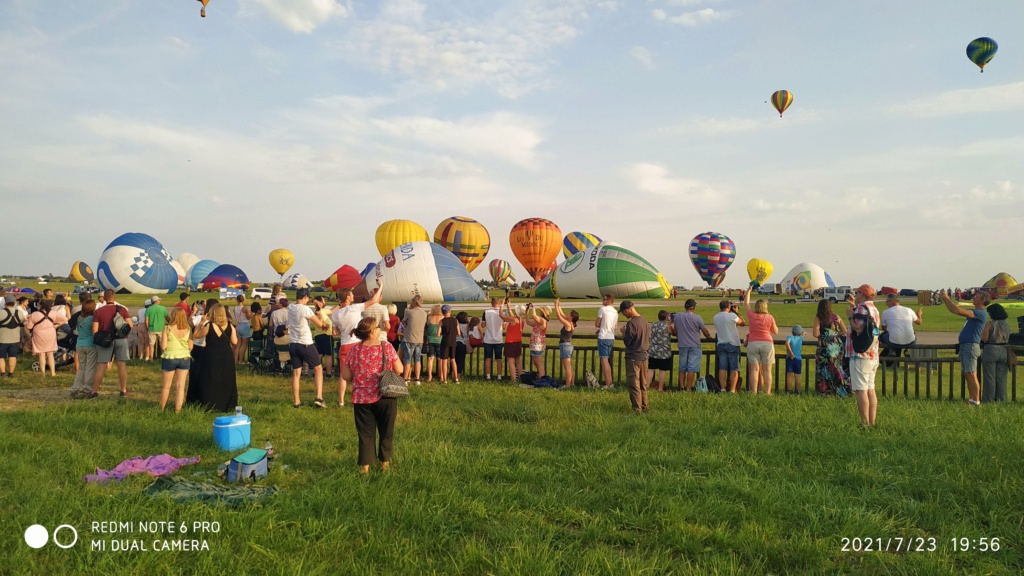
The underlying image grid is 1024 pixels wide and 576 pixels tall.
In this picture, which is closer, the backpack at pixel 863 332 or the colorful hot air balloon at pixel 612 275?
the backpack at pixel 863 332

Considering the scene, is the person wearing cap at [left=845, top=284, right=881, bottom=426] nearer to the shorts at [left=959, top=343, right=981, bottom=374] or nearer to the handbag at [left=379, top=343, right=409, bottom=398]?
the shorts at [left=959, top=343, right=981, bottom=374]

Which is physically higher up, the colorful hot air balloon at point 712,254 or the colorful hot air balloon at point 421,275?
the colorful hot air balloon at point 712,254

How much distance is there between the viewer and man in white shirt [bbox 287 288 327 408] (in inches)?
377

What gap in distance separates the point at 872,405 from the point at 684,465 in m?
3.38

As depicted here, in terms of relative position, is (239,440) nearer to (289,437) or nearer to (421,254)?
(289,437)

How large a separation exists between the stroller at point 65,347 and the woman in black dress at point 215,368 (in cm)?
718

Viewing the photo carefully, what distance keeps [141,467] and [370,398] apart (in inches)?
93.3

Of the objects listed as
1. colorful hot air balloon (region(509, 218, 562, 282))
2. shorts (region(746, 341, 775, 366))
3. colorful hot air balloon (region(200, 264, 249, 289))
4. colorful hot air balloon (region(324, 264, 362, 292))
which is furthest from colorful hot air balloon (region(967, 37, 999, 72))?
colorful hot air balloon (region(200, 264, 249, 289))

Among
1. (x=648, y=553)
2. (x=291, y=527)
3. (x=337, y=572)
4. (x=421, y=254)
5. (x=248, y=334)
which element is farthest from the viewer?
(x=421, y=254)

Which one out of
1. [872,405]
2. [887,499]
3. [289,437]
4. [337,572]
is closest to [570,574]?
[337,572]

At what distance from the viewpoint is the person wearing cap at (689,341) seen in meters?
11.4

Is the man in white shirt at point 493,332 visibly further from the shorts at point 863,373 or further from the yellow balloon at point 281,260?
the yellow balloon at point 281,260

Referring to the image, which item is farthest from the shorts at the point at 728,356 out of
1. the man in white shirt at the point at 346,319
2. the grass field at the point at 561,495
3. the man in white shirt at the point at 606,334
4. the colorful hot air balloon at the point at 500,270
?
the colorful hot air balloon at the point at 500,270

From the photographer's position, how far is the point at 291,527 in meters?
4.63
